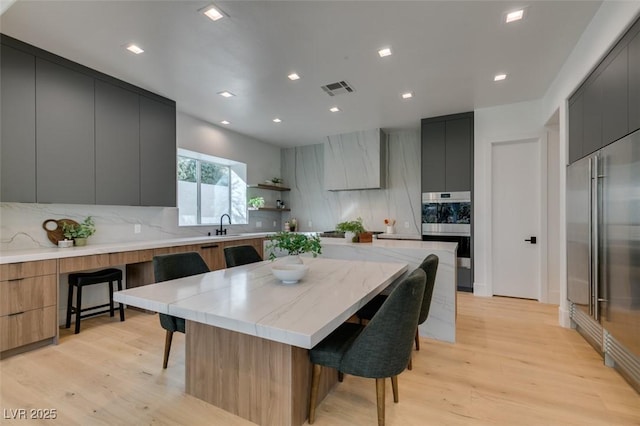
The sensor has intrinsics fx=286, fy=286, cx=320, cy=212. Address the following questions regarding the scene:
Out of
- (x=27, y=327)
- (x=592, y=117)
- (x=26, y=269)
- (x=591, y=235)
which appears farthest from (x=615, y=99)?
(x=27, y=327)

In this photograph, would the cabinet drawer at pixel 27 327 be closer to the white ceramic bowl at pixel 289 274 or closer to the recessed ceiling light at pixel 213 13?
the white ceramic bowl at pixel 289 274

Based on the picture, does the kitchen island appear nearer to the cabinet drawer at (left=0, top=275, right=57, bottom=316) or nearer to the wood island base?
the wood island base

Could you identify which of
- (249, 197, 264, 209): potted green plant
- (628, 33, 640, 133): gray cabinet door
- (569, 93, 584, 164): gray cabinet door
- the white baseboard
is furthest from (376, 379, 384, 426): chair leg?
(249, 197, 264, 209): potted green plant

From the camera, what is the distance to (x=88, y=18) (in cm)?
229

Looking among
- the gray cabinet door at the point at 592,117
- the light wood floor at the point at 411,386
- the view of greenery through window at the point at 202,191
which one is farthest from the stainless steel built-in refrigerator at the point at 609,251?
the view of greenery through window at the point at 202,191

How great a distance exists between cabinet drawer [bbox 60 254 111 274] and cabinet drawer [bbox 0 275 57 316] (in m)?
0.12

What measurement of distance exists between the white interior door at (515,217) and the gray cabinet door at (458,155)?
1.16 feet

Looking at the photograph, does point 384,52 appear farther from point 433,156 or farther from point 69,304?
point 69,304

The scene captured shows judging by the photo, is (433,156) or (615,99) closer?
(615,99)

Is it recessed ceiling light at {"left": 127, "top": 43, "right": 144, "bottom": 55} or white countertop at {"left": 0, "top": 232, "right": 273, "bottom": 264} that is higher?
recessed ceiling light at {"left": 127, "top": 43, "right": 144, "bottom": 55}

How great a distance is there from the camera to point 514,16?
2266 millimetres

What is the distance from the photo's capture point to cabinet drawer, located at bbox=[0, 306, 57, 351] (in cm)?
233

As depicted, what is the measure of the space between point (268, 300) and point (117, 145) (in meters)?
3.08

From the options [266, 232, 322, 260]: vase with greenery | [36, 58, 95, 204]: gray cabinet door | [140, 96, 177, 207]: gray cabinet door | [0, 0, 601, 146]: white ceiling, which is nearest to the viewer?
[266, 232, 322, 260]: vase with greenery
